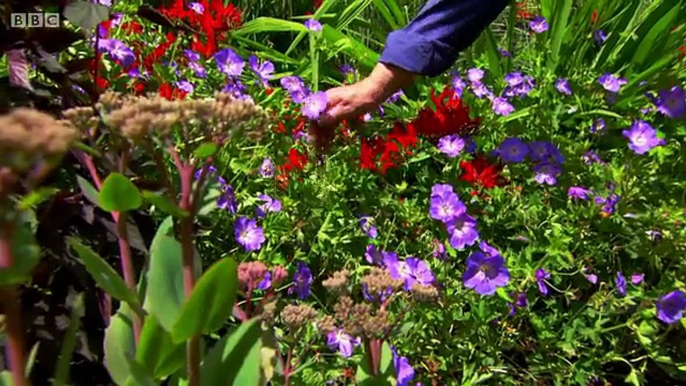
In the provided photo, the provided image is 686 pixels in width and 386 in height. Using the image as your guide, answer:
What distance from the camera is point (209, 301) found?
634mm

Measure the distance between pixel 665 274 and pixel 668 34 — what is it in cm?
165

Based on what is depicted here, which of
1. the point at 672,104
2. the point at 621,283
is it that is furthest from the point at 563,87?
the point at 621,283

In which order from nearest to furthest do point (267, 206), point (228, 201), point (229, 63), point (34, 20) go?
1. point (34, 20)
2. point (228, 201)
3. point (267, 206)
4. point (229, 63)

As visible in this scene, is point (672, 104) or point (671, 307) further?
point (672, 104)

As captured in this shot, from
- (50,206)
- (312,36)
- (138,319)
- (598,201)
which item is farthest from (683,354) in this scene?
(138,319)

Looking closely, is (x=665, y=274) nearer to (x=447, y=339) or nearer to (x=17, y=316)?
(x=447, y=339)

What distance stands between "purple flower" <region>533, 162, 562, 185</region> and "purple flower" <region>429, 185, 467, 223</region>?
320 millimetres

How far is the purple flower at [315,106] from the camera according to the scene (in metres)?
2.03

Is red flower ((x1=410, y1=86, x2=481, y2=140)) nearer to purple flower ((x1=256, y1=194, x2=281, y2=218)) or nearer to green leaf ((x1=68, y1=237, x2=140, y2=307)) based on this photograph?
purple flower ((x1=256, y1=194, x2=281, y2=218))

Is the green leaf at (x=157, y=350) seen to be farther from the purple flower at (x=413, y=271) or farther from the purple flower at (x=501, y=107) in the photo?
the purple flower at (x=501, y=107)

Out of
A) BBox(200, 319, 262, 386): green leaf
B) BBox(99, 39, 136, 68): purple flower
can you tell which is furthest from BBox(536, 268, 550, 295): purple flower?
BBox(200, 319, 262, 386): green leaf

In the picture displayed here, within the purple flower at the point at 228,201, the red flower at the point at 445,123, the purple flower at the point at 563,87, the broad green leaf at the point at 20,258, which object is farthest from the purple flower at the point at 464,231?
the broad green leaf at the point at 20,258

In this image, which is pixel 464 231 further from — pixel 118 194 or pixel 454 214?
pixel 118 194

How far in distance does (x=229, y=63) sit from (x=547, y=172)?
0.85m
